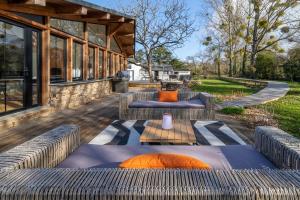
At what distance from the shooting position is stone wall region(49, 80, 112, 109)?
8180mm

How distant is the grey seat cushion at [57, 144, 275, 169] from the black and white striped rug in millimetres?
1619

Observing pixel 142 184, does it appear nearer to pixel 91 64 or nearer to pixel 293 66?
pixel 91 64

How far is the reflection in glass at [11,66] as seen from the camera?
6035 mm

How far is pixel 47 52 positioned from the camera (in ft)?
25.2

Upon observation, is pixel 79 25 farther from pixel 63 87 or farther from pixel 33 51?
pixel 33 51

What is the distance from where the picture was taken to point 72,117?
24.5 ft

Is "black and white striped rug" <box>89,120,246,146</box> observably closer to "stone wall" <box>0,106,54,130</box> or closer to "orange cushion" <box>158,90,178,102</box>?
"orange cushion" <box>158,90,178,102</box>

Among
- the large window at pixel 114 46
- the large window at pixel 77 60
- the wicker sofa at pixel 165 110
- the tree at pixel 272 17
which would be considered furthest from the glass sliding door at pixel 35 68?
the tree at pixel 272 17

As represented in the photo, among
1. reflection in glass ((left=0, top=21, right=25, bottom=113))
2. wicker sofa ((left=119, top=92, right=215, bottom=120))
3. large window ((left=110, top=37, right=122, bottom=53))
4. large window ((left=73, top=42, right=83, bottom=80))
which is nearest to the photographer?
reflection in glass ((left=0, top=21, right=25, bottom=113))

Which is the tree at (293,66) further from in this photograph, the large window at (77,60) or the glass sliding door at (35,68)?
the glass sliding door at (35,68)

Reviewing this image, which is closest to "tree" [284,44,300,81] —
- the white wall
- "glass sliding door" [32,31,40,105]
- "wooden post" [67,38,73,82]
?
the white wall

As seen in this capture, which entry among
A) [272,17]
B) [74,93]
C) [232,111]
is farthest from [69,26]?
[272,17]

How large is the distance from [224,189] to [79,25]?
9974 mm

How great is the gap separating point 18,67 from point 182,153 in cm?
492
